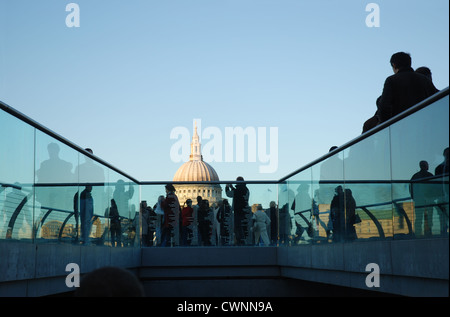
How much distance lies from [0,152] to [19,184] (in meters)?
0.62

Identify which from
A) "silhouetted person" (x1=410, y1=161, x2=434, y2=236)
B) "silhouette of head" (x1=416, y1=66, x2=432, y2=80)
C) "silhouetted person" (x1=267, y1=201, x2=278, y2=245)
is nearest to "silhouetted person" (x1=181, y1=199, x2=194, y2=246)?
"silhouetted person" (x1=267, y1=201, x2=278, y2=245)

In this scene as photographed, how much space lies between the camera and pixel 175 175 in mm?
122312

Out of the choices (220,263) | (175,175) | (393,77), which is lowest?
(220,263)

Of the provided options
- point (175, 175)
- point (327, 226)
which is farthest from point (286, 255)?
point (175, 175)

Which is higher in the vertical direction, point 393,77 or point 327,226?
point 393,77

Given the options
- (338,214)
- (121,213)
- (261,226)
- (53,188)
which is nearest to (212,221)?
(261,226)

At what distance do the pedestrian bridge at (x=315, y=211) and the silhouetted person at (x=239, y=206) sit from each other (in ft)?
3.32

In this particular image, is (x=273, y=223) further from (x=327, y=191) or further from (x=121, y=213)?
(x=327, y=191)

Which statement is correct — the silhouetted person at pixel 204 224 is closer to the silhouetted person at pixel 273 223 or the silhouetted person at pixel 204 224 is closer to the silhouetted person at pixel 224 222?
the silhouetted person at pixel 224 222

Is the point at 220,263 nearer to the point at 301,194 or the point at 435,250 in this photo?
the point at 301,194

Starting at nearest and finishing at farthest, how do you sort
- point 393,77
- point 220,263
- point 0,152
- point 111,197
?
point 0,152 → point 393,77 → point 111,197 → point 220,263

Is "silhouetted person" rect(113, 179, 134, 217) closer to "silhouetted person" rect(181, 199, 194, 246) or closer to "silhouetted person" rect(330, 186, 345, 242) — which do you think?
"silhouetted person" rect(181, 199, 194, 246)

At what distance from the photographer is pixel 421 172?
5.90 m

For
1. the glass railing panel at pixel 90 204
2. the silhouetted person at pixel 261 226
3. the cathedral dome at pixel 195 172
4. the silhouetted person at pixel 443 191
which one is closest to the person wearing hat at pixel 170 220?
the silhouetted person at pixel 261 226
